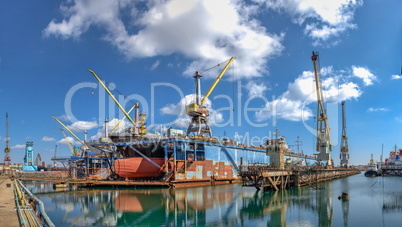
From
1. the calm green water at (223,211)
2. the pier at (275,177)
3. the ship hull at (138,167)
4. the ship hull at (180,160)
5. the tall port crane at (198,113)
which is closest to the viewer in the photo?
the calm green water at (223,211)

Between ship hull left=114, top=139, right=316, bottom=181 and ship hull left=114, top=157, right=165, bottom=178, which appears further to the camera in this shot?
ship hull left=114, top=157, right=165, bottom=178

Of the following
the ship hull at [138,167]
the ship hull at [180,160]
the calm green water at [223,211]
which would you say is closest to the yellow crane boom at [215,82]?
the ship hull at [180,160]

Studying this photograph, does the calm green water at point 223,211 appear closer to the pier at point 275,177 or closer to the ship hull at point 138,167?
the pier at point 275,177

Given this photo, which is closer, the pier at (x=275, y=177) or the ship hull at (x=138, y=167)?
the pier at (x=275, y=177)

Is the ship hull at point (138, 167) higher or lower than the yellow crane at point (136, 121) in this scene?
lower

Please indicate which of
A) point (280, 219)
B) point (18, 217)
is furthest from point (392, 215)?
point (18, 217)

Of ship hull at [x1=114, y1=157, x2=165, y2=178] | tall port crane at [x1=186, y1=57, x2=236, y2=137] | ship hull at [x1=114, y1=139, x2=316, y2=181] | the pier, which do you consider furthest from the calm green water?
tall port crane at [x1=186, y1=57, x2=236, y2=137]

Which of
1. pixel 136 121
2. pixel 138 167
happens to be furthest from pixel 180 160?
pixel 136 121

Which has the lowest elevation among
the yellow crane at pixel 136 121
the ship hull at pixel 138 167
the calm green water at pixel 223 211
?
the calm green water at pixel 223 211

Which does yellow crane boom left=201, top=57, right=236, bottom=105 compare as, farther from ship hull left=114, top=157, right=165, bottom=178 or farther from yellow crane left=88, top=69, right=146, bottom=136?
ship hull left=114, top=157, right=165, bottom=178

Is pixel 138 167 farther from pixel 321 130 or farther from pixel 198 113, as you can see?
pixel 321 130

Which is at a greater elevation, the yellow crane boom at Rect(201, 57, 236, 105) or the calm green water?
the yellow crane boom at Rect(201, 57, 236, 105)

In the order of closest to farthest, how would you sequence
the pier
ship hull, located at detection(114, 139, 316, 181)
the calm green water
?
1. the calm green water
2. the pier
3. ship hull, located at detection(114, 139, 316, 181)

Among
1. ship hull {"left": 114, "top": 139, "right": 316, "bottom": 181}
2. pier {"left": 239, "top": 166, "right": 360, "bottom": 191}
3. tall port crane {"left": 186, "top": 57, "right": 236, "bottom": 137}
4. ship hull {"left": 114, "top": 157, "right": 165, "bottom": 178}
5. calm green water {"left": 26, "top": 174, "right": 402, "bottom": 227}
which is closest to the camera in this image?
calm green water {"left": 26, "top": 174, "right": 402, "bottom": 227}
